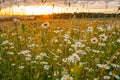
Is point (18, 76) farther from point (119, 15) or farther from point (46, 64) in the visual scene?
point (119, 15)

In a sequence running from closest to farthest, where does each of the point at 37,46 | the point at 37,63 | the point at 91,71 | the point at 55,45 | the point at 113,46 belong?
the point at 91,71, the point at 37,63, the point at 37,46, the point at 55,45, the point at 113,46

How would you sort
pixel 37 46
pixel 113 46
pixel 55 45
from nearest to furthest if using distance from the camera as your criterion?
pixel 37 46
pixel 55 45
pixel 113 46

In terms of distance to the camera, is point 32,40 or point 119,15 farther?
point 119,15

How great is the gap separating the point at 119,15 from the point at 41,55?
3965 millimetres

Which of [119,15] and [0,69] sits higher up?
[119,15]

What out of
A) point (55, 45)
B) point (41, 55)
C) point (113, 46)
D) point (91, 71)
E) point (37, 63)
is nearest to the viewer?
point (91, 71)

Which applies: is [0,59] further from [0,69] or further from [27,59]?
[27,59]

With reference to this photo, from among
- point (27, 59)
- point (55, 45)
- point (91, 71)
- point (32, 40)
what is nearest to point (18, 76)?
point (27, 59)

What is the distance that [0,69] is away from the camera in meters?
4.29

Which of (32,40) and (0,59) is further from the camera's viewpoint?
(32,40)

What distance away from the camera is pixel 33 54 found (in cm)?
457

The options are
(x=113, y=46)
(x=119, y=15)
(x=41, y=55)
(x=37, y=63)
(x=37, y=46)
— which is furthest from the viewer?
(x=119, y=15)

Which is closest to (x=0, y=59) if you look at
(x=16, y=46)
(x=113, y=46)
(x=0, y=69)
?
(x=0, y=69)

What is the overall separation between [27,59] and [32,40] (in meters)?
1.86
